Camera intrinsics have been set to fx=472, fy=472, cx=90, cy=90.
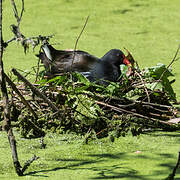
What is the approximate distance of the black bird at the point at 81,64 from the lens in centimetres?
277

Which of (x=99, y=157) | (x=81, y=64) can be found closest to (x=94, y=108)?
(x=99, y=157)

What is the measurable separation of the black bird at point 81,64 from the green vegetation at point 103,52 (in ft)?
0.98

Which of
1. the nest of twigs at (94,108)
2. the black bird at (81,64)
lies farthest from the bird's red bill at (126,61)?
Answer: the nest of twigs at (94,108)

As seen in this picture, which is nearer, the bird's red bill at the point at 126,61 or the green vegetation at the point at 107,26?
the bird's red bill at the point at 126,61

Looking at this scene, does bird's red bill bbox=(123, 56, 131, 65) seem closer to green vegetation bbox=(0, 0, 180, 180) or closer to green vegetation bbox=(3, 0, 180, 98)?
green vegetation bbox=(0, 0, 180, 180)

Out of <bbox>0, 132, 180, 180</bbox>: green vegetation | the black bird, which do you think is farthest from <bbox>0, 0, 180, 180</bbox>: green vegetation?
the black bird

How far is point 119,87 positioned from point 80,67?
40cm

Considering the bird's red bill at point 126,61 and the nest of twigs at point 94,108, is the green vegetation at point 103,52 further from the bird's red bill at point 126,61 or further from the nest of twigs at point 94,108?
the bird's red bill at point 126,61

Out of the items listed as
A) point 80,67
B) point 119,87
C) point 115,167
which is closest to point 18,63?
point 80,67

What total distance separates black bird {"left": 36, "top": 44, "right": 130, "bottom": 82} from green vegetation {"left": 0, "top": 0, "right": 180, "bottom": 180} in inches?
11.8

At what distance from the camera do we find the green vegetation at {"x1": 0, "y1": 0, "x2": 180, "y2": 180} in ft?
5.94

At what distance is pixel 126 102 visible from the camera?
2367 millimetres

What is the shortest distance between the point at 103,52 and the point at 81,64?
118cm

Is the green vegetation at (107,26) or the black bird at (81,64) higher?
the green vegetation at (107,26)
